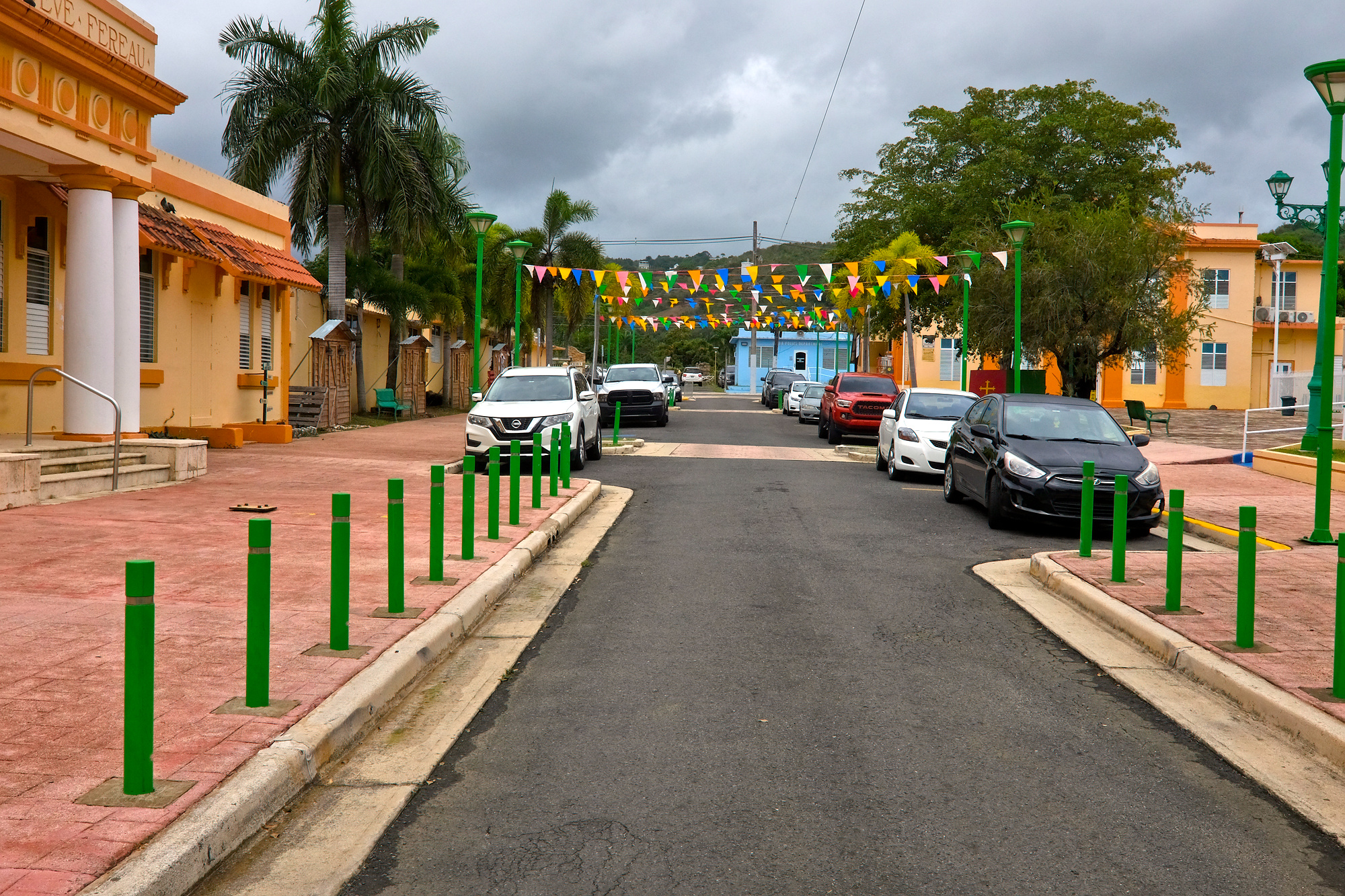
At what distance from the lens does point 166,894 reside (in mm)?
3574

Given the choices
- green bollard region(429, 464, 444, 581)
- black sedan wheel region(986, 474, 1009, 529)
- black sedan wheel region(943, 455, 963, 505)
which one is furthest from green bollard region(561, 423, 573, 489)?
green bollard region(429, 464, 444, 581)

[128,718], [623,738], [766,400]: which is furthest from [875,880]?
[766,400]

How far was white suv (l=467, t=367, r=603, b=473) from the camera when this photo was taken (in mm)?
17594

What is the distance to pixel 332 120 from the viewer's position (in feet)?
93.3

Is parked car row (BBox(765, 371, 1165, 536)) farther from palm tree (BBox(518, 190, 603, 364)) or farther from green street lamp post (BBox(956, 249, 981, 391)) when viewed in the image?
palm tree (BBox(518, 190, 603, 364))

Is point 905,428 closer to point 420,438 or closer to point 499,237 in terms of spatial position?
point 420,438

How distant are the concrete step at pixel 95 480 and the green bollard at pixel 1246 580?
36.8 ft

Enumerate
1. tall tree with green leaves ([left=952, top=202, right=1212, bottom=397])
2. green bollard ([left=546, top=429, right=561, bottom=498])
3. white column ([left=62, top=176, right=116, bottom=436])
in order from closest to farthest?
green bollard ([left=546, top=429, right=561, bottom=498]), white column ([left=62, top=176, right=116, bottom=436]), tall tree with green leaves ([left=952, top=202, right=1212, bottom=397])

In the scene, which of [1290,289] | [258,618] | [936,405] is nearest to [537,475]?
[258,618]

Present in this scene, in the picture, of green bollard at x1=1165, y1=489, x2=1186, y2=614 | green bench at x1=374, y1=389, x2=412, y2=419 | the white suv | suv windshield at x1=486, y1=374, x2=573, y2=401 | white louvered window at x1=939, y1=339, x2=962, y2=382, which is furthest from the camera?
white louvered window at x1=939, y1=339, x2=962, y2=382

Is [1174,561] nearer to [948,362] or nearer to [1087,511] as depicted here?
[1087,511]

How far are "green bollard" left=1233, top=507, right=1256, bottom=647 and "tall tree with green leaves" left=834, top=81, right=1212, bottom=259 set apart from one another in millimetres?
33880

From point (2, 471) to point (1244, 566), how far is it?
11.0m

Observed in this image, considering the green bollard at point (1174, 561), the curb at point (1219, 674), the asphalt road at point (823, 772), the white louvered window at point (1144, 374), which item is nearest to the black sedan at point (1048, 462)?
the curb at point (1219, 674)
